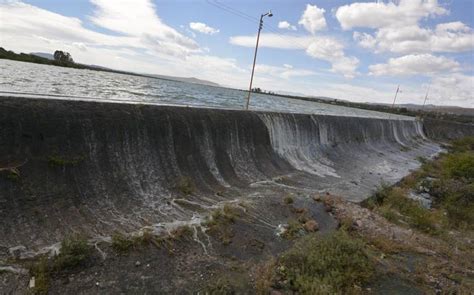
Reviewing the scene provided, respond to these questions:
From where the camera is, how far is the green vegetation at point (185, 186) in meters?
11.3

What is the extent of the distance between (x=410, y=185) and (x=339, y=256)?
12.6 m

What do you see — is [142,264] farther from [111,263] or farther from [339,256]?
[339,256]

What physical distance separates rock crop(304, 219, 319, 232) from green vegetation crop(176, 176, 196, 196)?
4.29 metres

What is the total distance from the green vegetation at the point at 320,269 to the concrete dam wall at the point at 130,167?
351cm

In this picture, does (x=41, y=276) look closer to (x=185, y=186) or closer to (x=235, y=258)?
(x=235, y=258)

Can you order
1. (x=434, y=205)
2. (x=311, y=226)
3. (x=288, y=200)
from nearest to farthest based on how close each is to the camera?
(x=311, y=226) → (x=288, y=200) → (x=434, y=205)

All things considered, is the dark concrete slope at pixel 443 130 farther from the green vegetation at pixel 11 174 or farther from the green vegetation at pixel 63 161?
the green vegetation at pixel 11 174

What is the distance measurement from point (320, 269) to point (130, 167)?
275 inches

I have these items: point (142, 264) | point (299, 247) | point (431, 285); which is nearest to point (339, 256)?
point (299, 247)

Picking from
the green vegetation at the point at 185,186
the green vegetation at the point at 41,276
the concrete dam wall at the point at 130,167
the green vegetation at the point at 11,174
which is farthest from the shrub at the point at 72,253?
the green vegetation at the point at 185,186

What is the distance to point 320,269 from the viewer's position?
281 inches

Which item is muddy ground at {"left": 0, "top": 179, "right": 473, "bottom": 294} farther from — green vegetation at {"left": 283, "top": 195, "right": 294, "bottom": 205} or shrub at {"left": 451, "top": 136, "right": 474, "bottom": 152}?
shrub at {"left": 451, "top": 136, "right": 474, "bottom": 152}

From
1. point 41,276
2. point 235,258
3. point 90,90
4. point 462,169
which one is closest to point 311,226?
point 235,258

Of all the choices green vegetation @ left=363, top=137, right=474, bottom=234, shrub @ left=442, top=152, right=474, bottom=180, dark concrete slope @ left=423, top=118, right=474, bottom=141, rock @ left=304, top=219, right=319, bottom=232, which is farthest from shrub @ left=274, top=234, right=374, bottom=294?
dark concrete slope @ left=423, top=118, right=474, bottom=141
